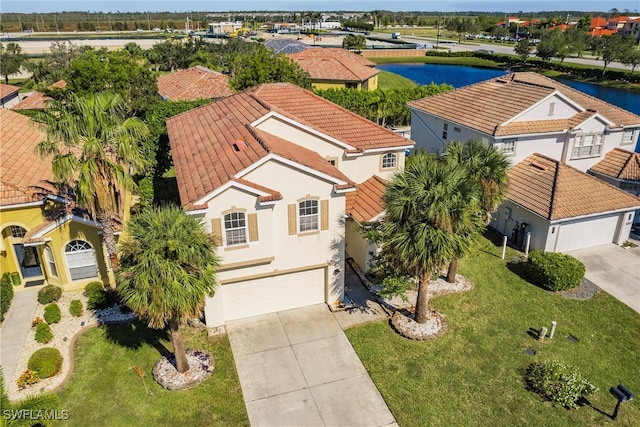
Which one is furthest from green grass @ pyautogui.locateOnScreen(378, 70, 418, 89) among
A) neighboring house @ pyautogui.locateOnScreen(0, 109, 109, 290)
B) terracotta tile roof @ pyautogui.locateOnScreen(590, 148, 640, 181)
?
neighboring house @ pyautogui.locateOnScreen(0, 109, 109, 290)

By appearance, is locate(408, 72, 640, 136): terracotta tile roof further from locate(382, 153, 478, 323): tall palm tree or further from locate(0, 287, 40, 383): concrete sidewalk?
locate(0, 287, 40, 383): concrete sidewalk

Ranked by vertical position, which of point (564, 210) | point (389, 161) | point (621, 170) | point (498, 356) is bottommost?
point (498, 356)

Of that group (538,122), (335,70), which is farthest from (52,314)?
(335,70)

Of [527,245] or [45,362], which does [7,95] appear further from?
[527,245]

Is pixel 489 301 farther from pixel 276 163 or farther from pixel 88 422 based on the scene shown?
pixel 88 422

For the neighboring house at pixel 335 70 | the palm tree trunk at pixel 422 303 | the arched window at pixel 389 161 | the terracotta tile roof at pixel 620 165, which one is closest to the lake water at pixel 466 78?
the neighboring house at pixel 335 70

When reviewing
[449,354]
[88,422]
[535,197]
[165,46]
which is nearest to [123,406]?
[88,422]
